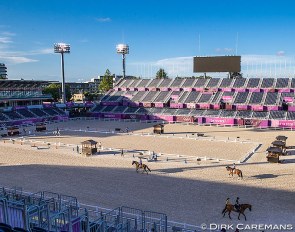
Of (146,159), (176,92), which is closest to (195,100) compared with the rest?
(176,92)

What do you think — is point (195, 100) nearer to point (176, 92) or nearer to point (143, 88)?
point (176, 92)

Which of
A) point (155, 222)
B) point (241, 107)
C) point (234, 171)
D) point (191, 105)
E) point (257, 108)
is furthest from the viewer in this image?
point (191, 105)

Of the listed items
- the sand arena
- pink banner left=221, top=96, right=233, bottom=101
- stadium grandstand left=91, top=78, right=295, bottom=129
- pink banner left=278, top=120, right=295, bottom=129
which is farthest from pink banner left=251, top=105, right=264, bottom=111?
the sand arena

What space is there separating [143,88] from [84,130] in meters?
36.4

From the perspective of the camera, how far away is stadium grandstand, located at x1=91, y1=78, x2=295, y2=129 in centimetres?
6906

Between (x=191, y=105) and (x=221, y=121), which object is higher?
(x=191, y=105)

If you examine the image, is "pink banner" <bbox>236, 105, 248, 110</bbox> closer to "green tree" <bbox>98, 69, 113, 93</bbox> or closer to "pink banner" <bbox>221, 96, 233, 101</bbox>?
"pink banner" <bbox>221, 96, 233, 101</bbox>

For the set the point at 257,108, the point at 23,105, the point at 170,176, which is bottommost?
the point at 170,176

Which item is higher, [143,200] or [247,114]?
[247,114]

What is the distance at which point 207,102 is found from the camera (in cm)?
7775

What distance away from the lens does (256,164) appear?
33.8 m

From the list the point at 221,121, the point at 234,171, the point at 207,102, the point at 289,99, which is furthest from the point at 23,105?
the point at 234,171

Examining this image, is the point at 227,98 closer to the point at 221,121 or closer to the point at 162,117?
the point at 221,121

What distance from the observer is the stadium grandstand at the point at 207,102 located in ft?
227
